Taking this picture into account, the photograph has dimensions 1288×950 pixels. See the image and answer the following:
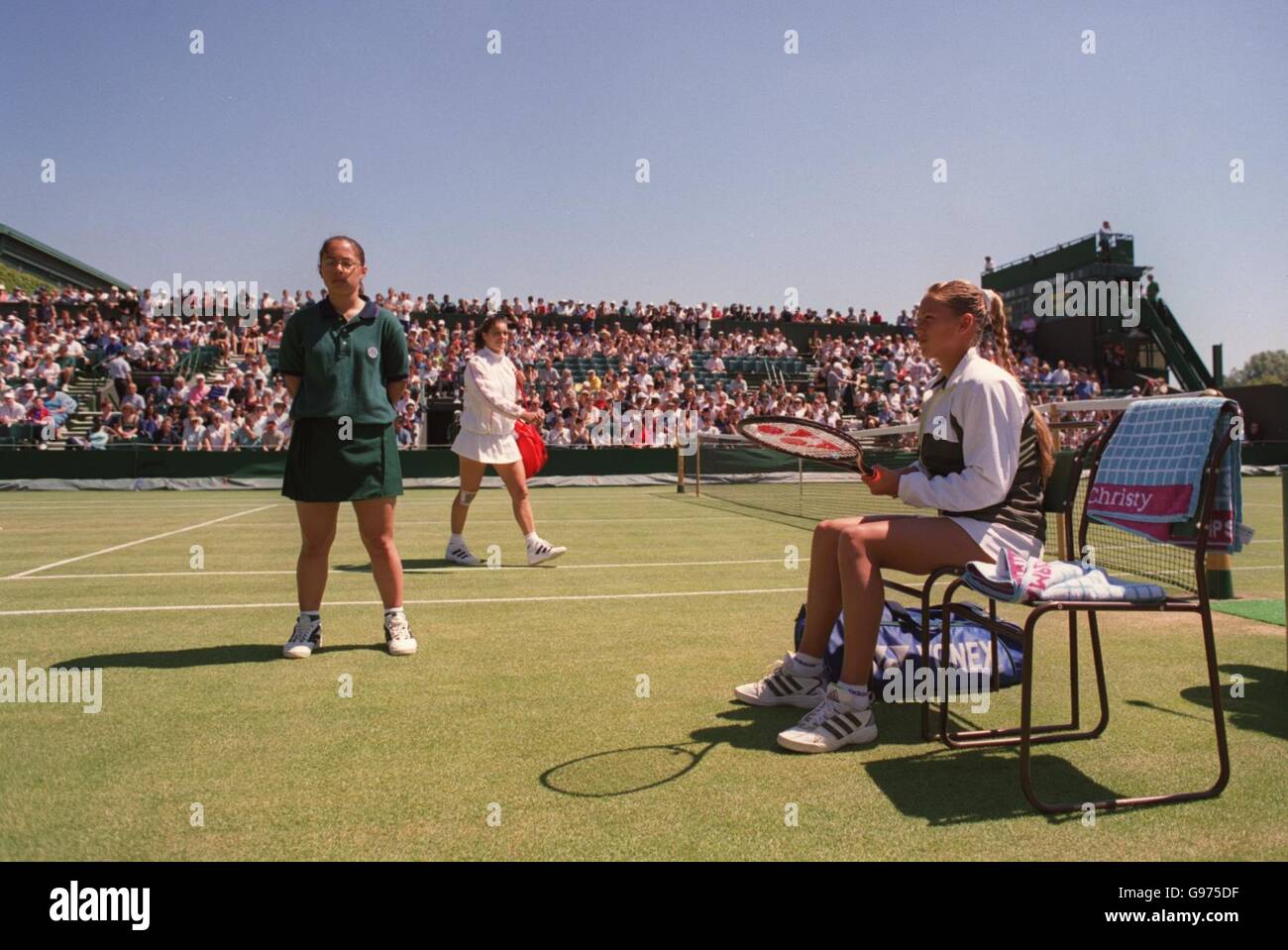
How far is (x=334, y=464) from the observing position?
195 inches

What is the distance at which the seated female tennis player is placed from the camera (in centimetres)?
345

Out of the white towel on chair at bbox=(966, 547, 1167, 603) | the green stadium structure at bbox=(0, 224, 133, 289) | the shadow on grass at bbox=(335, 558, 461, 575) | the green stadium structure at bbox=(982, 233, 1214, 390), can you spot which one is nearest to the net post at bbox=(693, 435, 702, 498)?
the shadow on grass at bbox=(335, 558, 461, 575)

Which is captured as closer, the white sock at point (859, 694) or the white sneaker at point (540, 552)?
the white sock at point (859, 694)

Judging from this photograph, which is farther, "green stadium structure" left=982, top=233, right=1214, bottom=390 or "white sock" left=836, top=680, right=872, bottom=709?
"green stadium structure" left=982, top=233, right=1214, bottom=390

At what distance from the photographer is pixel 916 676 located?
4215 millimetres

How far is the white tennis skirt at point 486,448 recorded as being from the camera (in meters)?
8.70

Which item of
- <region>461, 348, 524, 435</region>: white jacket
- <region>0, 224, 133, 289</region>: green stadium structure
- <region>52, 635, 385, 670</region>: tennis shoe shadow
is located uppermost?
<region>0, 224, 133, 289</region>: green stadium structure

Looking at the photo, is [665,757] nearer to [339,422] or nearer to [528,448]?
[339,422]

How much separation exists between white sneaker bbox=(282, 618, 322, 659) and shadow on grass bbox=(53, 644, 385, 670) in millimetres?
50

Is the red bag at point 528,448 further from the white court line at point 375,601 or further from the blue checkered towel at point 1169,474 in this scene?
the blue checkered towel at point 1169,474

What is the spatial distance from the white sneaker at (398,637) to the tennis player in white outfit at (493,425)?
127 inches

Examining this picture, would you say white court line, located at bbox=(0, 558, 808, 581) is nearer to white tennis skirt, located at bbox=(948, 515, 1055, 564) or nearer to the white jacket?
the white jacket

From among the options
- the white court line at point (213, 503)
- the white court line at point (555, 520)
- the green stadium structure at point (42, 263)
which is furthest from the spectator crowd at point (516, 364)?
the green stadium structure at point (42, 263)
